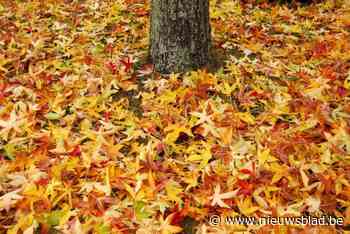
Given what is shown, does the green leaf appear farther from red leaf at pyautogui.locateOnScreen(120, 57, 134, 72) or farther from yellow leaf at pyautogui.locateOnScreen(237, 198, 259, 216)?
red leaf at pyautogui.locateOnScreen(120, 57, 134, 72)

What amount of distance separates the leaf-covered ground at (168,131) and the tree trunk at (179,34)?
0.49 feet

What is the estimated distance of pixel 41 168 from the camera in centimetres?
262

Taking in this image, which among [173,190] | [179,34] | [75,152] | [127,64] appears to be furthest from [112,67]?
[173,190]

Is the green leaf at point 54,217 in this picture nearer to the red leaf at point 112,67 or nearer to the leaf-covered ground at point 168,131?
the leaf-covered ground at point 168,131

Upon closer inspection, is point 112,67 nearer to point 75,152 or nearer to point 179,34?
point 179,34

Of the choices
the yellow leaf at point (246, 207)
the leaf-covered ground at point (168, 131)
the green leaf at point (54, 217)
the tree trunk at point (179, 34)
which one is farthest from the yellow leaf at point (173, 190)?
the tree trunk at point (179, 34)

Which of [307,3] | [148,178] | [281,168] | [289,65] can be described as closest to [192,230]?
[148,178]

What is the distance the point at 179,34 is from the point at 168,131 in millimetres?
964

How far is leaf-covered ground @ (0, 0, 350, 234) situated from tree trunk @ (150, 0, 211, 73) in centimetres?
15

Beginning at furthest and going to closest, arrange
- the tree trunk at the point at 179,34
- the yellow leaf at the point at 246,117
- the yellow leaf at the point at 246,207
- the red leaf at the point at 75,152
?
1. the tree trunk at the point at 179,34
2. the yellow leaf at the point at 246,117
3. the red leaf at the point at 75,152
4. the yellow leaf at the point at 246,207

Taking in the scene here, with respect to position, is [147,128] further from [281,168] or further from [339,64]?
[339,64]

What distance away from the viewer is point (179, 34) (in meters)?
3.46

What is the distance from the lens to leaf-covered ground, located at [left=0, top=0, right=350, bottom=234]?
7.77 feet

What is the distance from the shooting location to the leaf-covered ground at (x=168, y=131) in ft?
7.77
